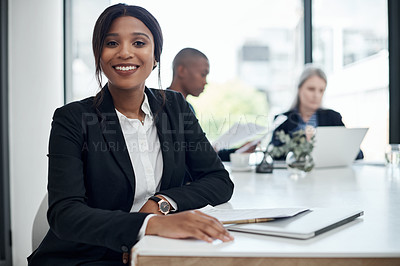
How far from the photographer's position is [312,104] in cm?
304

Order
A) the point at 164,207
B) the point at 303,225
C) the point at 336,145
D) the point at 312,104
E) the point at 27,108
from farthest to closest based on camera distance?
the point at 312,104 → the point at 27,108 → the point at 336,145 → the point at 164,207 → the point at 303,225

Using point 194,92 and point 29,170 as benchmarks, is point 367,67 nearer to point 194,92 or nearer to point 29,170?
point 194,92

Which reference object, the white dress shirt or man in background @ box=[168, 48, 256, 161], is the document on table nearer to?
the white dress shirt

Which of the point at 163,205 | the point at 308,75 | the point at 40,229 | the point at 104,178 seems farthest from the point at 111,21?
the point at 308,75

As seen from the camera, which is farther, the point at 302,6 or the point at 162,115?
the point at 302,6

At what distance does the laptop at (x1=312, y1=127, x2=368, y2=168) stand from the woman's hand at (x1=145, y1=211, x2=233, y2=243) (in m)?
1.47

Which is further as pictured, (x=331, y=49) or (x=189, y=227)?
(x=331, y=49)

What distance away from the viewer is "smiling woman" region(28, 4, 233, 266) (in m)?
0.92

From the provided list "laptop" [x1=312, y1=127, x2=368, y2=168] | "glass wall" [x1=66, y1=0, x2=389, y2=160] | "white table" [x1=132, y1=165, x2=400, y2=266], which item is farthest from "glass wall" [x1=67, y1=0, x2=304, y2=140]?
"white table" [x1=132, y1=165, x2=400, y2=266]

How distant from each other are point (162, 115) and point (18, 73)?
1.89 m

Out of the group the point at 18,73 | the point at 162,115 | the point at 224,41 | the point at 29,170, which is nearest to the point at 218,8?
the point at 224,41

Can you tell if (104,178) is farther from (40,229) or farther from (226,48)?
(226,48)

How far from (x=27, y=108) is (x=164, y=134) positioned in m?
1.92

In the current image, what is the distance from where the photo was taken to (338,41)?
3.85 metres
